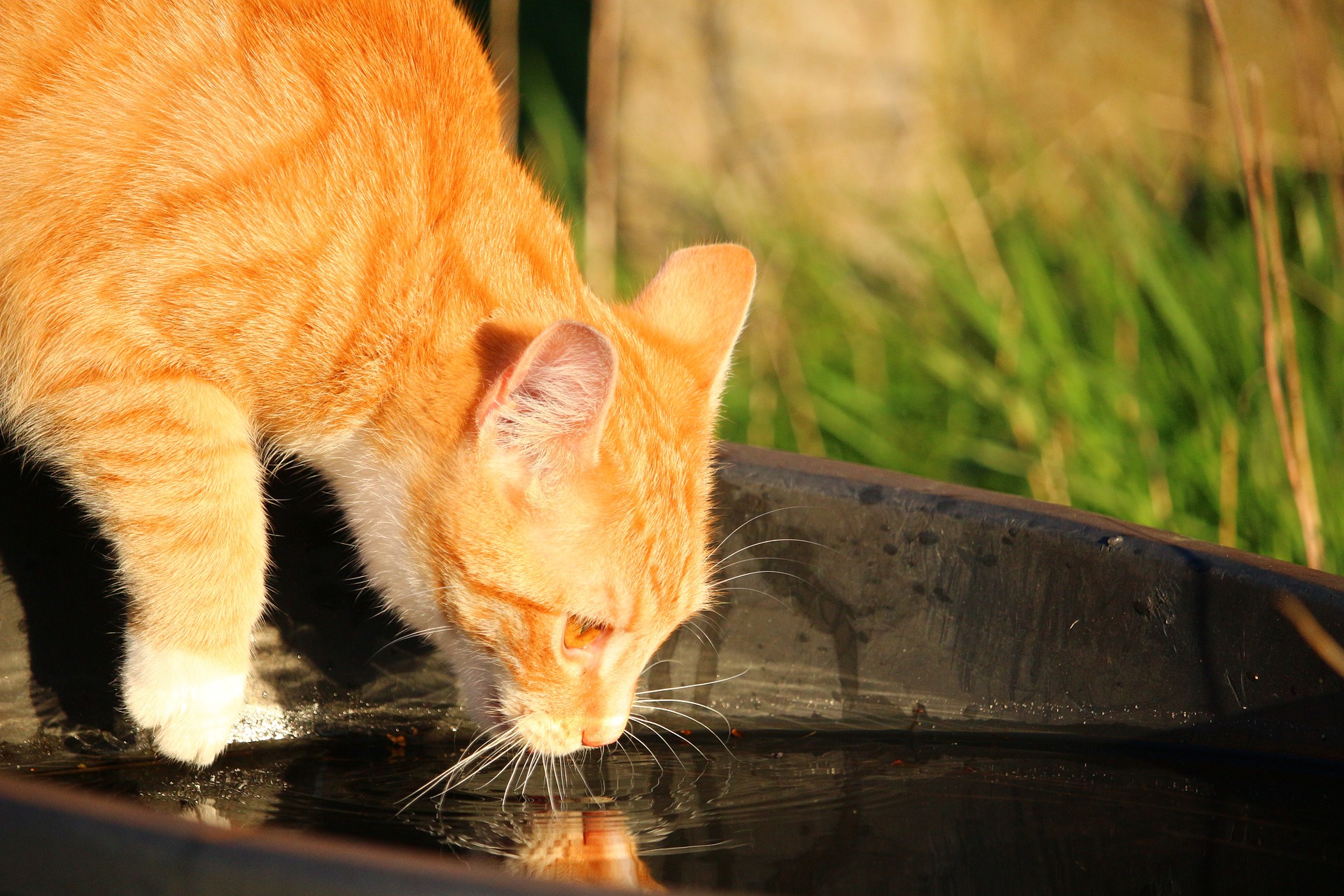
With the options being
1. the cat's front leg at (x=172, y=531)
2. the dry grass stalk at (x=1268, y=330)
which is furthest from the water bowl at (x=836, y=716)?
the dry grass stalk at (x=1268, y=330)

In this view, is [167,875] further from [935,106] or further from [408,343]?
[935,106]

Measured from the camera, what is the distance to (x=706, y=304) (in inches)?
73.5

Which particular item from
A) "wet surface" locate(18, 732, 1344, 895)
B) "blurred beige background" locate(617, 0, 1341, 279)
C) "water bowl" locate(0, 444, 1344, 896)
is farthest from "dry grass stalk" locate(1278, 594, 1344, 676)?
"blurred beige background" locate(617, 0, 1341, 279)

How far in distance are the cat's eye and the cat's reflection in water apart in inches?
8.3

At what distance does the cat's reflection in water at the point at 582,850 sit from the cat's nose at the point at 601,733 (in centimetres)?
9

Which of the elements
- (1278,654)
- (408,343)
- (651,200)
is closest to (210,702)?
(408,343)

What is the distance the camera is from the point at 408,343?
1.57m

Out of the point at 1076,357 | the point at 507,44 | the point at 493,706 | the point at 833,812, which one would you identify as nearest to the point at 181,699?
the point at 493,706

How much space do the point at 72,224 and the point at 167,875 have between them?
1037 mm

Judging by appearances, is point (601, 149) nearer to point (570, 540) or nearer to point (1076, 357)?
point (1076, 357)

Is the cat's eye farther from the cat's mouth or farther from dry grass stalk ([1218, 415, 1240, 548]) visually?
dry grass stalk ([1218, 415, 1240, 548])

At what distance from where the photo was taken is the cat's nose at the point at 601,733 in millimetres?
1613

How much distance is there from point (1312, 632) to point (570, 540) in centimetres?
86

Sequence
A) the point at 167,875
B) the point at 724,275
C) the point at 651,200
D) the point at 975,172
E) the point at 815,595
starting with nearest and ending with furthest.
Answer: the point at 167,875
the point at 815,595
the point at 724,275
the point at 975,172
the point at 651,200
